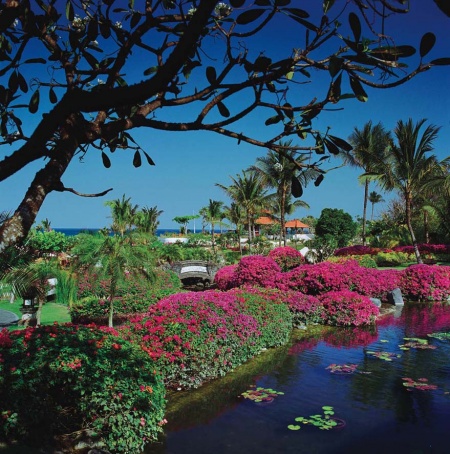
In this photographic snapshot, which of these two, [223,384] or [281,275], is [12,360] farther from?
[281,275]

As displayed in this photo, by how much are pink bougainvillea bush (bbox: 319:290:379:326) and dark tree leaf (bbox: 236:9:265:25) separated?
13034mm

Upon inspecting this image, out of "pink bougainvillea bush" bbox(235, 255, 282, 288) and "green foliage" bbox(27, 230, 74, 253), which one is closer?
"pink bougainvillea bush" bbox(235, 255, 282, 288)

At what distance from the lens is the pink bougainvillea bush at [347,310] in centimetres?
1376

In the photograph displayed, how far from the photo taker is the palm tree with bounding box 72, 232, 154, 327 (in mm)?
10352

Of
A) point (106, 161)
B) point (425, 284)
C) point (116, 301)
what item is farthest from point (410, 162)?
point (106, 161)

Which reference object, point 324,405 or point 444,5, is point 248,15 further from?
point 324,405

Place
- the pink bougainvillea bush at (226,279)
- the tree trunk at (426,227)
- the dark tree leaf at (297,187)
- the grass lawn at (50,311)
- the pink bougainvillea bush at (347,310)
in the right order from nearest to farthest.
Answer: the dark tree leaf at (297,187) → the pink bougainvillea bush at (347,310) → the grass lawn at (50,311) → the pink bougainvillea bush at (226,279) → the tree trunk at (426,227)

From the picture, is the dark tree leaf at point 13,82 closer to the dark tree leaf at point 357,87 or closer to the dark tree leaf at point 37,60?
the dark tree leaf at point 37,60

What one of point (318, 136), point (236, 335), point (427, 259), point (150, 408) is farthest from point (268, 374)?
point (427, 259)

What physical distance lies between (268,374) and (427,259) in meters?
22.6

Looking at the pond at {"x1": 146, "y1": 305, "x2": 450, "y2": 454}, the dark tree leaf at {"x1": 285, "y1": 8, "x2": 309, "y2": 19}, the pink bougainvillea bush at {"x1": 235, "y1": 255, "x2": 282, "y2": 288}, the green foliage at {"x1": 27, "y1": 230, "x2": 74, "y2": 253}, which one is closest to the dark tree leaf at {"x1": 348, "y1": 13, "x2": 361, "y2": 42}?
the dark tree leaf at {"x1": 285, "y1": 8, "x2": 309, "y2": 19}

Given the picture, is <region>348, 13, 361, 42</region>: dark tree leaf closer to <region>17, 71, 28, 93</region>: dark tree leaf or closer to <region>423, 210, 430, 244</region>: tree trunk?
<region>17, 71, 28, 93</region>: dark tree leaf

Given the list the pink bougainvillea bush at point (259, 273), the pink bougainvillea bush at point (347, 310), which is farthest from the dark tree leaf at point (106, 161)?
the pink bougainvillea bush at point (259, 273)

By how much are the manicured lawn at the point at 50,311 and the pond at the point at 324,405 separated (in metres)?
7.27
